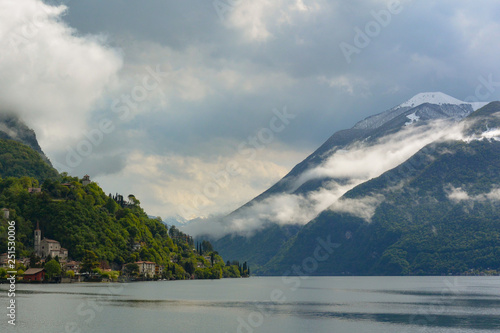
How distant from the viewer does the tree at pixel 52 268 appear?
175875 mm

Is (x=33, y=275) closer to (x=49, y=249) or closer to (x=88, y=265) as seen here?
(x=49, y=249)

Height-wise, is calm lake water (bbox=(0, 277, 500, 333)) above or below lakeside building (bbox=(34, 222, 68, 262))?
below

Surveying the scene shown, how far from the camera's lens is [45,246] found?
194m

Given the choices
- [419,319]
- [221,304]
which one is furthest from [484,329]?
[221,304]

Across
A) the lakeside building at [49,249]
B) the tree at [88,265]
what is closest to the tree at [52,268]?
the lakeside building at [49,249]

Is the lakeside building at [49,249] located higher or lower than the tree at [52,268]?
higher

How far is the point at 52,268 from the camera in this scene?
17650cm

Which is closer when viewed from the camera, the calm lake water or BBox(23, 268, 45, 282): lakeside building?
the calm lake water

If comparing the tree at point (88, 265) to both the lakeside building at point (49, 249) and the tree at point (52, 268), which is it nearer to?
the lakeside building at point (49, 249)

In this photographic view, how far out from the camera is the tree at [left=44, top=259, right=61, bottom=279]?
175875mm

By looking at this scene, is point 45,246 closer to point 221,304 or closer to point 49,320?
point 221,304

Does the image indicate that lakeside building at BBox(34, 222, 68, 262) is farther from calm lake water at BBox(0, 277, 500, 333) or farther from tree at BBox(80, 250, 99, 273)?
calm lake water at BBox(0, 277, 500, 333)

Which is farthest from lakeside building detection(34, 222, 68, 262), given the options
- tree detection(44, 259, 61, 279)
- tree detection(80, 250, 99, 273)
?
tree detection(44, 259, 61, 279)

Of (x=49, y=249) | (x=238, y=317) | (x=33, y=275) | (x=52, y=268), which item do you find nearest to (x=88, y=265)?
(x=49, y=249)
